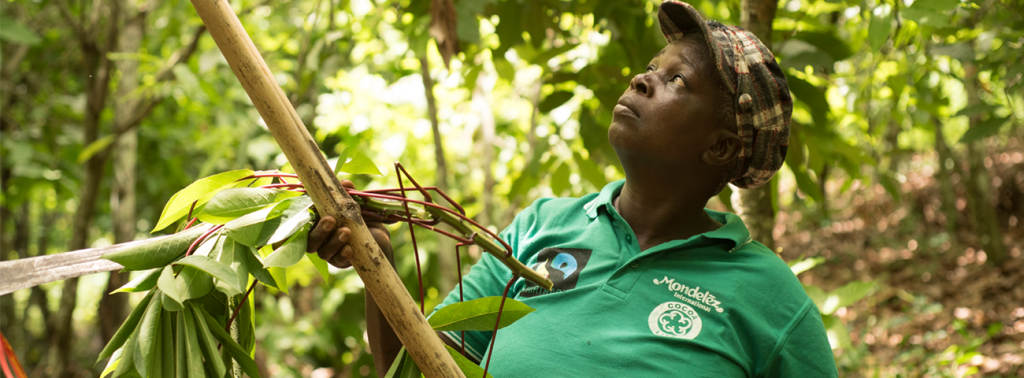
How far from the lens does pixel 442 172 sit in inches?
90.4

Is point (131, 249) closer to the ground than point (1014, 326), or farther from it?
farther from it

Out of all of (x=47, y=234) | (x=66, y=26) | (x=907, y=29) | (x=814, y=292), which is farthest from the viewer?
(x=47, y=234)

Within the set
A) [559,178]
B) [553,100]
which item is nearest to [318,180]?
[553,100]

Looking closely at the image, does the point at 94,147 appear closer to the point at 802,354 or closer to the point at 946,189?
the point at 802,354

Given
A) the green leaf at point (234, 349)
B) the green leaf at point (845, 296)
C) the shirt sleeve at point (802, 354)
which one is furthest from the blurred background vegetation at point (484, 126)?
the shirt sleeve at point (802, 354)

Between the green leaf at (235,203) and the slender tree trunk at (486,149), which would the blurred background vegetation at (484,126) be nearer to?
the slender tree trunk at (486,149)

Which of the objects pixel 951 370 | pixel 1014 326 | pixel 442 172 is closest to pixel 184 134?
pixel 442 172

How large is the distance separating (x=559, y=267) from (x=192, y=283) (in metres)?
0.63

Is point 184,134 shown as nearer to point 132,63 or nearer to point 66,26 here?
point 132,63

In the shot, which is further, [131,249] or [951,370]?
[951,370]

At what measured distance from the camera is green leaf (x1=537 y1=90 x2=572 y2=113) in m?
1.86

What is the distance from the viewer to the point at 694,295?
3.48 ft

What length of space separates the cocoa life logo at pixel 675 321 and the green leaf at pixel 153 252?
68cm

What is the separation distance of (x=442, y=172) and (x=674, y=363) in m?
1.42
